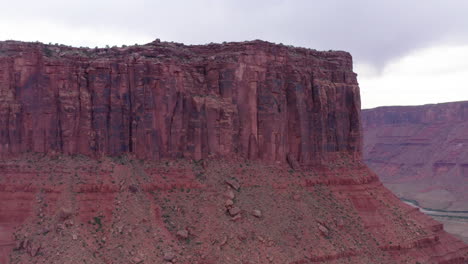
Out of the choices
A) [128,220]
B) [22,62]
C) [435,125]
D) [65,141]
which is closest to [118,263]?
[128,220]

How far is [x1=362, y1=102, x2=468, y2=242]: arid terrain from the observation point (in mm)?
107312

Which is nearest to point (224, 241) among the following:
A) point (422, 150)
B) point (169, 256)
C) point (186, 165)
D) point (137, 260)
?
point (169, 256)

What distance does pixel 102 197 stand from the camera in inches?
1437

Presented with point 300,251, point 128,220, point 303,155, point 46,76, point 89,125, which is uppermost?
point 46,76

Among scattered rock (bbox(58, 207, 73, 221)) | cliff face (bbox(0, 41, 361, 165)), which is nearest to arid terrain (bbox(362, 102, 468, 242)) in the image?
cliff face (bbox(0, 41, 361, 165))

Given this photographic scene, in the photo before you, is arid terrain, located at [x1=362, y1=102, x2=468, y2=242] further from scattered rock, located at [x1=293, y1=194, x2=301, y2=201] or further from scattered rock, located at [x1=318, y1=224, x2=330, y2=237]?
scattered rock, located at [x1=318, y1=224, x2=330, y2=237]

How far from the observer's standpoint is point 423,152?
4995 inches

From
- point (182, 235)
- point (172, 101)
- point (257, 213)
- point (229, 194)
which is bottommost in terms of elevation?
point (182, 235)

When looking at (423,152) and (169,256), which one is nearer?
(169,256)

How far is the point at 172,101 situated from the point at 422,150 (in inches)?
4014

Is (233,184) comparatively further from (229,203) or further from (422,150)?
(422,150)

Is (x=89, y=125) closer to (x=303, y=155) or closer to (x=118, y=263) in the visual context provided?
(x=118, y=263)

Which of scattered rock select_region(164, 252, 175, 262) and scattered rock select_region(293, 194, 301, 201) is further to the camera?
scattered rock select_region(293, 194, 301, 201)

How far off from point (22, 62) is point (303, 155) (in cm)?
2584
